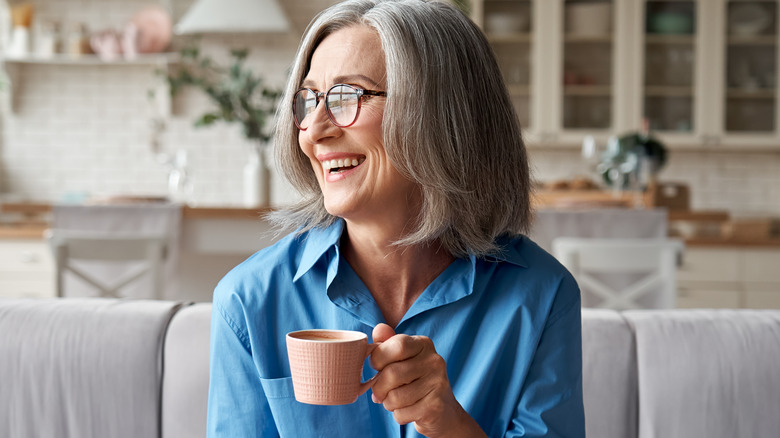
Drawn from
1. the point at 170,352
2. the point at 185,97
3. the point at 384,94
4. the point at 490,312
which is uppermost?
the point at 185,97

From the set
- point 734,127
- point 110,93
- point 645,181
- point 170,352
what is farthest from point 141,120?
point 170,352

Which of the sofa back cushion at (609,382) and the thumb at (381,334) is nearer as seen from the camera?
the thumb at (381,334)

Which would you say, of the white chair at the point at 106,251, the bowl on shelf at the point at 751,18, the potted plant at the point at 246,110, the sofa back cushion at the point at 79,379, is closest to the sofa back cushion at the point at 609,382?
the sofa back cushion at the point at 79,379

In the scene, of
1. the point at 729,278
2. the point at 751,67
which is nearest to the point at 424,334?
the point at 729,278

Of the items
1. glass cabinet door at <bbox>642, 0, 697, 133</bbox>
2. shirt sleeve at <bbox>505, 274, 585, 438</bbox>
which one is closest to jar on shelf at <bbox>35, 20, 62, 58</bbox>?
glass cabinet door at <bbox>642, 0, 697, 133</bbox>

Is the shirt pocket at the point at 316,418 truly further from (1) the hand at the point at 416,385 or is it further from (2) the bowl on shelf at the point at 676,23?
(2) the bowl on shelf at the point at 676,23

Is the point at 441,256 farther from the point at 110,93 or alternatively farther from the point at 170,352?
the point at 110,93

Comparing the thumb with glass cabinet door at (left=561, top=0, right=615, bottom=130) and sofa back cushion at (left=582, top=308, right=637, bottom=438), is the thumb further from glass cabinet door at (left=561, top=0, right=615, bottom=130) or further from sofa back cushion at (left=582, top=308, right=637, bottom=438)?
glass cabinet door at (left=561, top=0, right=615, bottom=130)

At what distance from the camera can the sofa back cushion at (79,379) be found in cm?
118

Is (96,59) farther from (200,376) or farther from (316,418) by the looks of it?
(316,418)

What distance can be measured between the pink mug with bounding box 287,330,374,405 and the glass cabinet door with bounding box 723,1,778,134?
14.7ft

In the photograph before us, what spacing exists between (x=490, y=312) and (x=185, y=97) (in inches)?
176

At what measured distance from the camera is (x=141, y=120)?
5.07m

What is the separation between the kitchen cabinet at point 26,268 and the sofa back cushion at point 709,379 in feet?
10.5
